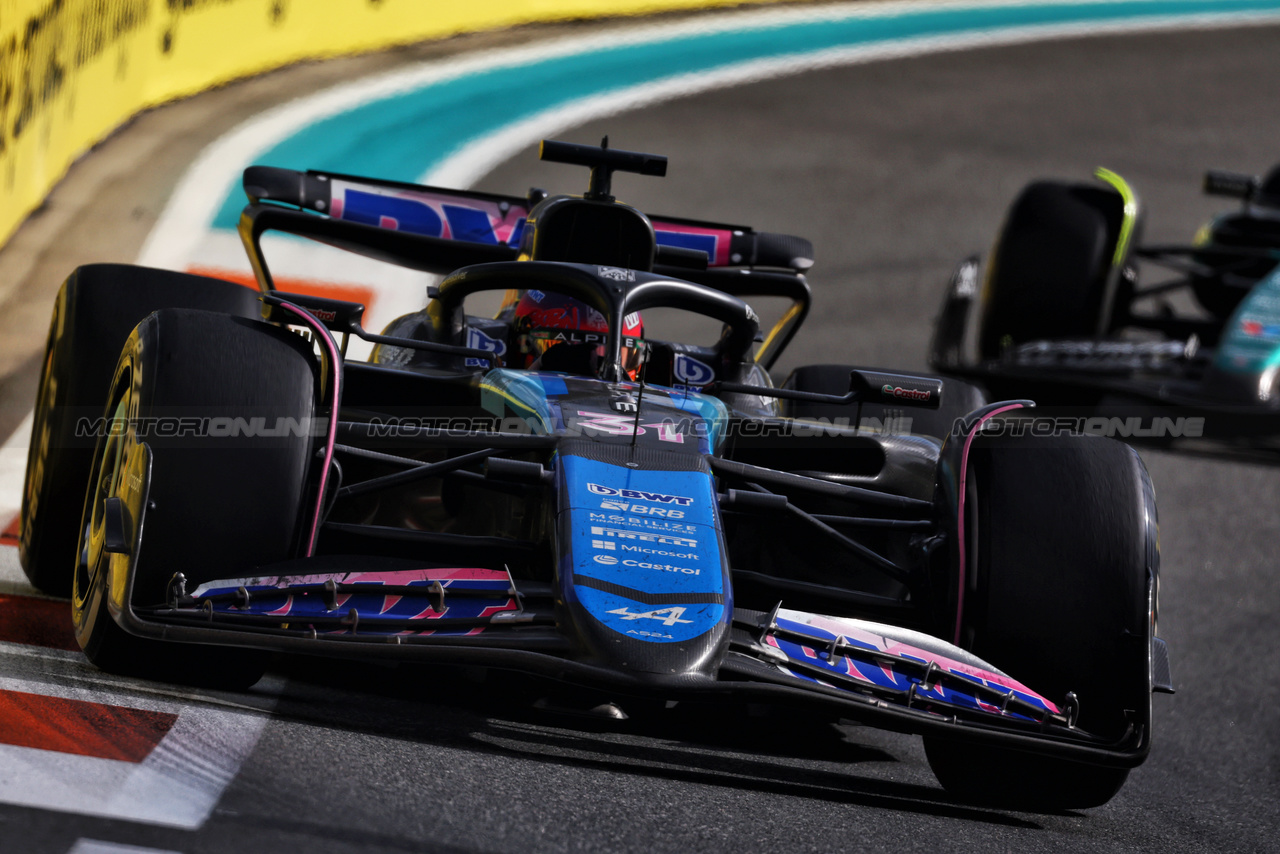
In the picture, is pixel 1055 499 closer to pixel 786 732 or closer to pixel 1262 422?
pixel 786 732

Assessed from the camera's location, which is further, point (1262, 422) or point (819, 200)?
point (819, 200)

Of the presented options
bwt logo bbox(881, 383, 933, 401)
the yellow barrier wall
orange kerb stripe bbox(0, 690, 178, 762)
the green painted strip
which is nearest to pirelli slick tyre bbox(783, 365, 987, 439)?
bwt logo bbox(881, 383, 933, 401)

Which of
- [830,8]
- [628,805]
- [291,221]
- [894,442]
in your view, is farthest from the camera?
[830,8]

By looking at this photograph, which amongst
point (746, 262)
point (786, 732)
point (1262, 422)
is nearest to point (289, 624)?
point (786, 732)

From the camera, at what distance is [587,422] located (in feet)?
14.0

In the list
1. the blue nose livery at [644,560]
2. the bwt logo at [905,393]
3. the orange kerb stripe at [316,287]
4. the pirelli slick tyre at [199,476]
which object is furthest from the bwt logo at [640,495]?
the orange kerb stripe at [316,287]

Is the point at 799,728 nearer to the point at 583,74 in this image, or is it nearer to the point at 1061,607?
the point at 1061,607

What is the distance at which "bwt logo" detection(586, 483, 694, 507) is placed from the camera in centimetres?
391

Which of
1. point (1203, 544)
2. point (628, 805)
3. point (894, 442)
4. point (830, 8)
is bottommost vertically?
point (1203, 544)

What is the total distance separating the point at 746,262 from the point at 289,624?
3.70 metres

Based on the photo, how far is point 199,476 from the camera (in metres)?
3.78

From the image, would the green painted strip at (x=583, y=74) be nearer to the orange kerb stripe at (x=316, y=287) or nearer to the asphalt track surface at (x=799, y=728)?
the asphalt track surface at (x=799, y=728)

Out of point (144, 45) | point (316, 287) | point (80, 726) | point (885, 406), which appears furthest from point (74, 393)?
point (144, 45)

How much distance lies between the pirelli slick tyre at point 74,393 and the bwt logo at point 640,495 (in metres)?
1.73
